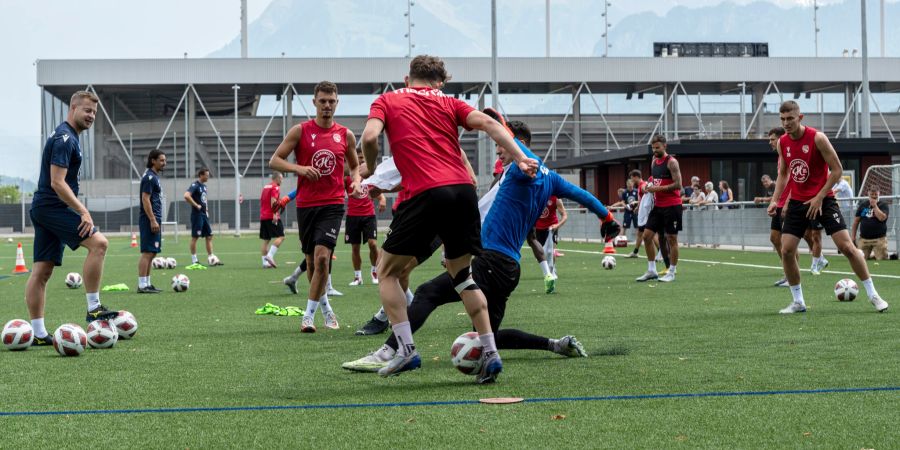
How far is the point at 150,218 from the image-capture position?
14953 mm

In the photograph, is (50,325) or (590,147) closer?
(50,325)

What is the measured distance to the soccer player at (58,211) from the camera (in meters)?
8.44

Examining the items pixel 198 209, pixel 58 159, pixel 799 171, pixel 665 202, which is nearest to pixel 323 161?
pixel 58 159

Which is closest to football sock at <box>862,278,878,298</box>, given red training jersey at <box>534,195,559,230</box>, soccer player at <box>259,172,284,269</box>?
red training jersey at <box>534,195,559,230</box>

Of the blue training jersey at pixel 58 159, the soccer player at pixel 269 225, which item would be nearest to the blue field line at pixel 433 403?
the blue training jersey at pixel 58 159

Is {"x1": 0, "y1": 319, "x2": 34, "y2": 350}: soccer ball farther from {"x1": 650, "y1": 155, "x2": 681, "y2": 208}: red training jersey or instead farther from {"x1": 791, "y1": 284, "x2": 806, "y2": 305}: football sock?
{"x1": 650, "y1": 155, "x2": 681, "y2": 208}: red training jersey

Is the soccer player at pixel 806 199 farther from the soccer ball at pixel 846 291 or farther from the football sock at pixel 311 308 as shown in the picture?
the football sock at pixel 311 308

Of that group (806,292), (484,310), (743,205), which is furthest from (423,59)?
(743,205)

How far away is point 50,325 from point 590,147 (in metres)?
57.2

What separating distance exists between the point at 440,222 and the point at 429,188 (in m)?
0.21

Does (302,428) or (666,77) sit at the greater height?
(666,77)

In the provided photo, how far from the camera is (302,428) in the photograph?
5023 mm

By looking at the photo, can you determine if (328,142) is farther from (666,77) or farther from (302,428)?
(666,77)

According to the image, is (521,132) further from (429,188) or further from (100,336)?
(100,336)
